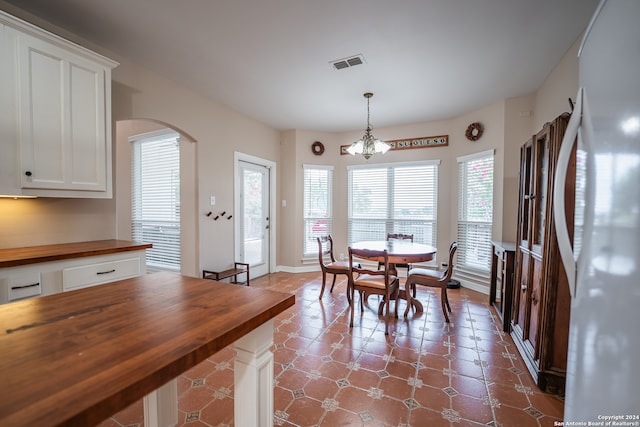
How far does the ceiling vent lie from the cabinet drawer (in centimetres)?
268

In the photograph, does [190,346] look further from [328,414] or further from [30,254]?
[30,254]

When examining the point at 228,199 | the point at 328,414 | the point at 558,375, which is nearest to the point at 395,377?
the point at 328,414

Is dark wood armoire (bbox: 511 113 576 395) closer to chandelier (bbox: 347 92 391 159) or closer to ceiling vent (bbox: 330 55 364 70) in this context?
chandelier (bbox: 347 92 391 159)

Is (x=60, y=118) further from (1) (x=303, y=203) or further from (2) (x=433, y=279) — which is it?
(1) (x=303, y=203)

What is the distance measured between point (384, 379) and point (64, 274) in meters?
2.39

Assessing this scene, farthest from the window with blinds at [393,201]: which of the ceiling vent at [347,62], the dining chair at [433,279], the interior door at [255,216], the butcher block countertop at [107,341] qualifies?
the butcher block countertop at [107,341]

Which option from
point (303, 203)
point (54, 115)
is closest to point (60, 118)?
point (54, 115)

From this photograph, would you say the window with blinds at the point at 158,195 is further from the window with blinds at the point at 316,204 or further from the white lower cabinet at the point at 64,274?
the window with blinds at the point at 316,204

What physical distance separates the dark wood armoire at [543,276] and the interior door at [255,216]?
148 inches

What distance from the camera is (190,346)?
0.72 meters

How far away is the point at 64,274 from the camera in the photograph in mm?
1891

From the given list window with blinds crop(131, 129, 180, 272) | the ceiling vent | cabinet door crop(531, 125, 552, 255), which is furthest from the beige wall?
the ceiling vent

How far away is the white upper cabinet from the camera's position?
1.80 metres

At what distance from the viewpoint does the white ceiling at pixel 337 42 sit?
2.07 metres
